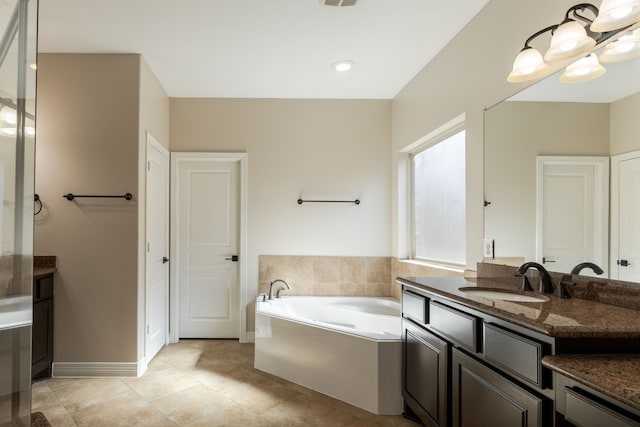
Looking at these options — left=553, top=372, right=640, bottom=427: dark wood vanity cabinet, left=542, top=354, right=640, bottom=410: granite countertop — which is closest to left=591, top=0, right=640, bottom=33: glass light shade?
left=542, top=354, right=640, bottom=410: granite countertop

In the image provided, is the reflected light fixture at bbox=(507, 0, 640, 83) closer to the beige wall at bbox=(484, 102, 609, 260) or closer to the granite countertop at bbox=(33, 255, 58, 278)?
the beige wall at bbox=(484, 102, 609, 260)

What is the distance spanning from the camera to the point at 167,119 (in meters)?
3.68

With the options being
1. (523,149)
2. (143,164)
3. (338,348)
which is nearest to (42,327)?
(143,164)

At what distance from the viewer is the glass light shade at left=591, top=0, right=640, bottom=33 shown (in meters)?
1.22

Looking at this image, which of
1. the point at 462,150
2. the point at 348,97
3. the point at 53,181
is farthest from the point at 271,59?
the point at 53,181

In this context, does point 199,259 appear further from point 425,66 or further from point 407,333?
point 425,66

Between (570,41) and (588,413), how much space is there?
4.48 feet

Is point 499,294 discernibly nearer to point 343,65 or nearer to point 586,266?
point 586,266

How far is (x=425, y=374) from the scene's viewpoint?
1.89 meters

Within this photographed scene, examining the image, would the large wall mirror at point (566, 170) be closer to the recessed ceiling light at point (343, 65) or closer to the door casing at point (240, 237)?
the recessed ceiling light at point (343, 65)

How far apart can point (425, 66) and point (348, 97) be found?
96 centimetres

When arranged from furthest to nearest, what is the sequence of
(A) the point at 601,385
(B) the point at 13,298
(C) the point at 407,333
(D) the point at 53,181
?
(D) the point at 53,181 < (C) the point at 407,333 < (B) the point at 13,298 < (A) the point at 601,385

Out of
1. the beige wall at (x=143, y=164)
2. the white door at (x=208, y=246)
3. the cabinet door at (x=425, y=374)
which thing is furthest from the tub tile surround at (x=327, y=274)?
the cabinet door at (x=425, y=374)

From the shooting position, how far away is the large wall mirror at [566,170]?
135cm
